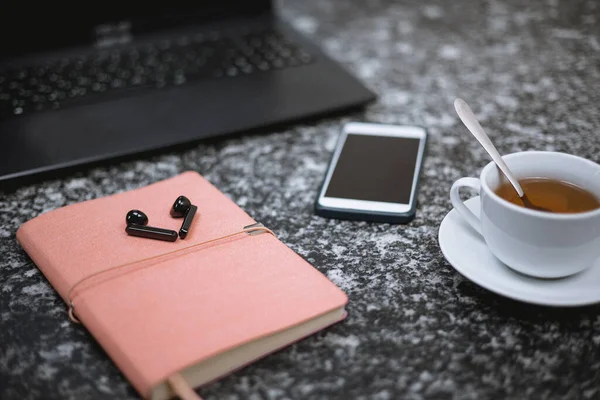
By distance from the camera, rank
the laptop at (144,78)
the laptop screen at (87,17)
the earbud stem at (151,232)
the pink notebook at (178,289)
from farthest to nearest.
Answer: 1. the laptop screen at (87,17)
2. the laptop at (144,78)
3. the earbud stem at (151,232)
4. the pink notebook at (178,289)

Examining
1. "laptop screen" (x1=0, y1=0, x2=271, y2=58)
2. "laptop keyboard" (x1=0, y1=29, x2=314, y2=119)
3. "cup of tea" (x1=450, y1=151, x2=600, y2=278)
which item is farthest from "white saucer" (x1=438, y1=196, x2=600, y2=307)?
"laptop screen" (x1=0, y1=0, x2=271, y2=58)

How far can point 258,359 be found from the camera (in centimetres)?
46

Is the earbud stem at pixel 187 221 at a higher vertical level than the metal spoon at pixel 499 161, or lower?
lower

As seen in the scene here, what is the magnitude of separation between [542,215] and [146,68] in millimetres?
562

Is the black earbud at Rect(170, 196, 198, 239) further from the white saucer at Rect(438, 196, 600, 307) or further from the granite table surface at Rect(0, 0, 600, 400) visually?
the white saucer at Rect(438, 196, 600, 307)

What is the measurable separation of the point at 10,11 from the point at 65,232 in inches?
16.8

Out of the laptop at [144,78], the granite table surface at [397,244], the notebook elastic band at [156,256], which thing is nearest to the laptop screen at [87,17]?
the laptop at [144,78]

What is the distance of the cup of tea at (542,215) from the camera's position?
46cm

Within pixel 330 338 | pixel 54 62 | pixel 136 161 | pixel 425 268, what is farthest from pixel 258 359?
pixel 54 62

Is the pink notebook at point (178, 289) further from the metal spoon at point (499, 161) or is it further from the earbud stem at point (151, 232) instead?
the metal spoon at point (499, 161)

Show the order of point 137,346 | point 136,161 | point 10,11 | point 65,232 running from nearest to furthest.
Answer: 1. point 137,346
2. point 65,232
3. point 136,161
4. point 10,11

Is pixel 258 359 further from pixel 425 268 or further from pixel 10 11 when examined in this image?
pixel 10 11

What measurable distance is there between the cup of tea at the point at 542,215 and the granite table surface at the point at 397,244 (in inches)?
1.9

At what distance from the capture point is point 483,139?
54 centimetres
